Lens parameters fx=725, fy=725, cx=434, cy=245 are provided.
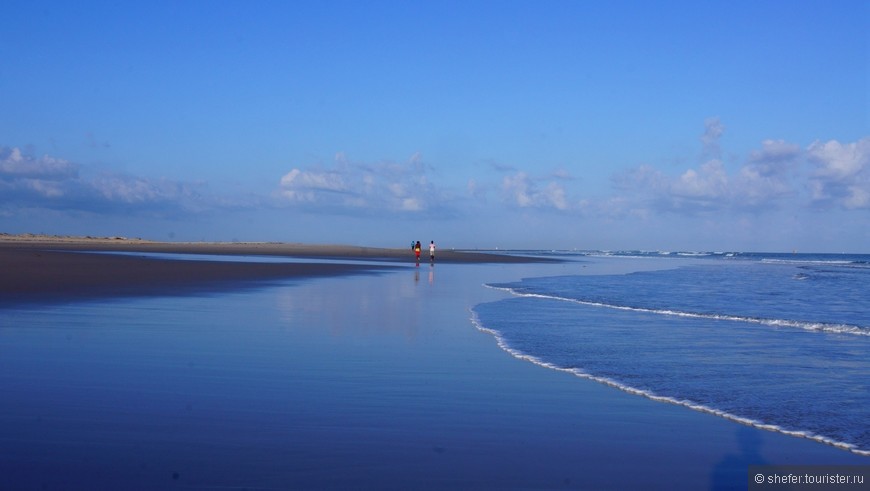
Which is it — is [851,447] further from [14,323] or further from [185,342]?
[14,323]

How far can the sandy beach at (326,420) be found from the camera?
570 centimetres

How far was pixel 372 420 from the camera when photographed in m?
7.34

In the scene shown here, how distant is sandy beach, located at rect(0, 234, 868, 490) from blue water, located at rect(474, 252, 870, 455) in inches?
26.3

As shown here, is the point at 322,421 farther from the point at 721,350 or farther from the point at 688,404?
the point at 721,350

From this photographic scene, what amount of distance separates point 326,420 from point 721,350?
27.7 ft

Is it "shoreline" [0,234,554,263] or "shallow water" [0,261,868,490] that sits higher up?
"shoreline" [0,234,554,263]

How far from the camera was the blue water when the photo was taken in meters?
8.54

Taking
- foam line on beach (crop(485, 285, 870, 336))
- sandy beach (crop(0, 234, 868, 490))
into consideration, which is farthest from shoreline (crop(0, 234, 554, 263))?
sandy beach (crop(0, 234, 868, 490))

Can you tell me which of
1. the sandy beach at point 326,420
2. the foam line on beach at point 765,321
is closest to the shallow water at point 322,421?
the sandy beach at point 326,420

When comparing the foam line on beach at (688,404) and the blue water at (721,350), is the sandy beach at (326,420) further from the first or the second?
the blue water at (721,350)

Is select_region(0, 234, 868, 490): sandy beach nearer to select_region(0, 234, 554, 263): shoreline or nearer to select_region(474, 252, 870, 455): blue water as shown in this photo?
select_region(474, 252, 870, 455): blue water

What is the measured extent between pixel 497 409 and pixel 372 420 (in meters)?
1.52

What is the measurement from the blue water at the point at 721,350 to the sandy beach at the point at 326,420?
2.19 ft

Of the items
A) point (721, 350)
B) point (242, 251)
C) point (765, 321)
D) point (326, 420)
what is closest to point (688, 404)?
point (326, 420)
